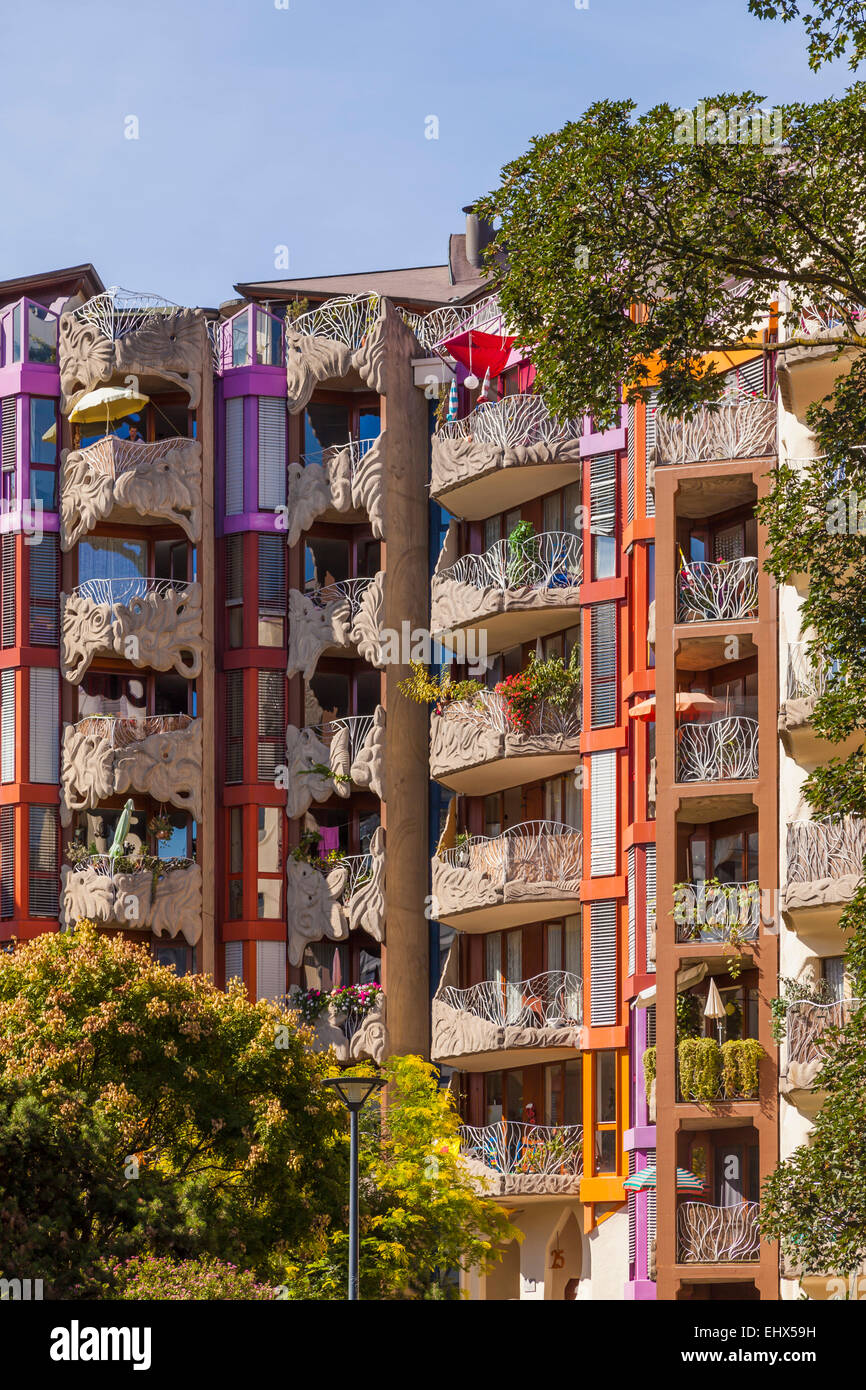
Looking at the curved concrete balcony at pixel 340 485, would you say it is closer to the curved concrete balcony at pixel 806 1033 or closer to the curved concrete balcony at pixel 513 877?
the curved concrete balcony at pixel 513 877

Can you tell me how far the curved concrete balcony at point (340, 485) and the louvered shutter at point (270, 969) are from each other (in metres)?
10.7

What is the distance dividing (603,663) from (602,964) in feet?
23.0

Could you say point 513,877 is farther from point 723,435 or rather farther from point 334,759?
point 723,435

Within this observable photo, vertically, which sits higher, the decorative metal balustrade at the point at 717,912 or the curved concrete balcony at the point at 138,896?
the curved concrete balcony at the point at 138,896

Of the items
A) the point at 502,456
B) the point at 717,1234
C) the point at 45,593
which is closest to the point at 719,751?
the point at 717,1234

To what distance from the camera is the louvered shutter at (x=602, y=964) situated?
5422 cm

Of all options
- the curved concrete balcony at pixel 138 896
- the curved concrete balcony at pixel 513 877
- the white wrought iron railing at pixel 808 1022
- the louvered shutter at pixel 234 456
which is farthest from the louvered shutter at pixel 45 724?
the white wrought iron railing at pixel 808 1022

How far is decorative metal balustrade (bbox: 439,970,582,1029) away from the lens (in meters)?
55.5

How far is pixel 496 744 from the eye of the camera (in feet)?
187

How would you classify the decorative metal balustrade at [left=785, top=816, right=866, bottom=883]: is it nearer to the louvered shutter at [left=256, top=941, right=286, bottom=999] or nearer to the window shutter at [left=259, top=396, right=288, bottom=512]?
the louvered shutter at [left=256, top=941, right=286, bottom=999]

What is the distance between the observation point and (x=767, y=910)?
48125mm

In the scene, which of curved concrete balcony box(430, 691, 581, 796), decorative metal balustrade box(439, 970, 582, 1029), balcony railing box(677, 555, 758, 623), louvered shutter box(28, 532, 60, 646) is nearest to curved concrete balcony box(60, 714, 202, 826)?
louvered shutter box(28, 532, 60, 646)

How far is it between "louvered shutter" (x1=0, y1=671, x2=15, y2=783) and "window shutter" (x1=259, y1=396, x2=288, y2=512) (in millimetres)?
8226
